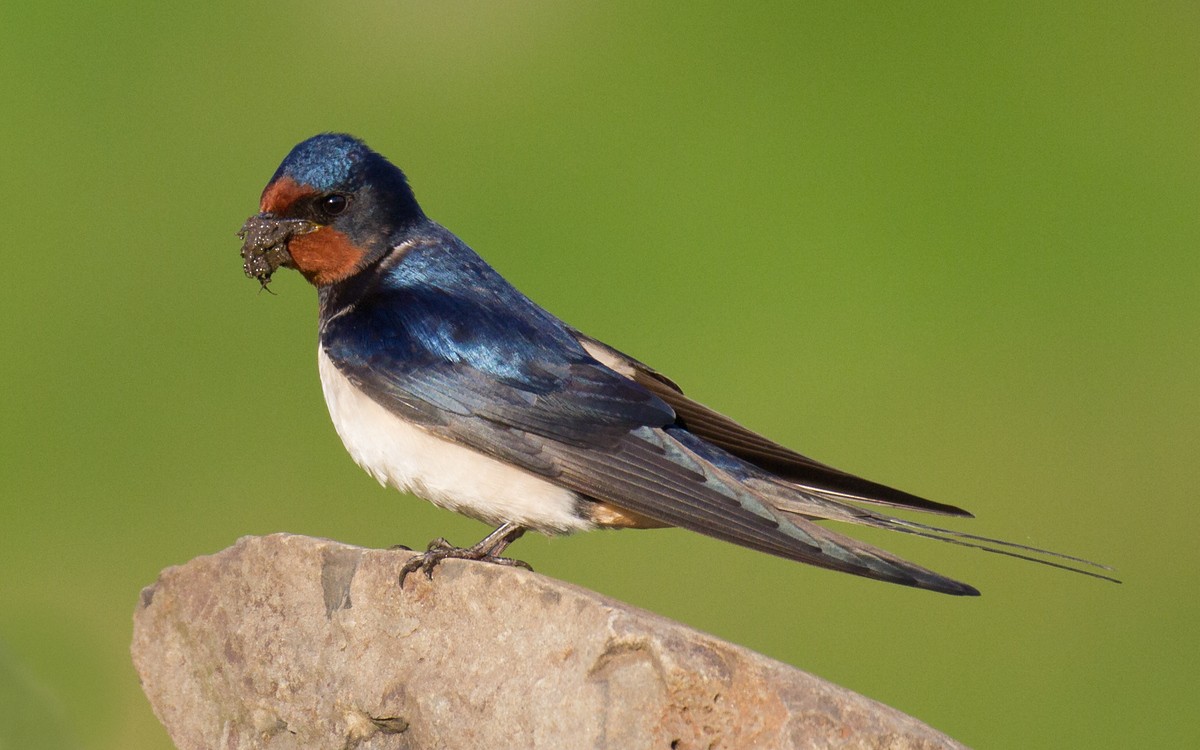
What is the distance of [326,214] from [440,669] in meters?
1.02

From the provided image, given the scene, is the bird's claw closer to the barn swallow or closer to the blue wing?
the barn swallow

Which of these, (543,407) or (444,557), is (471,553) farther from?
(543,407)

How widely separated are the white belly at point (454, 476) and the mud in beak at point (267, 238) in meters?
0.37

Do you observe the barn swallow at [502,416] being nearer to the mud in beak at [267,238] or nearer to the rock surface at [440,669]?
the mud in beak at [267,238]

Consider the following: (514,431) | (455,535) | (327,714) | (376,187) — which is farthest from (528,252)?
(327,714)

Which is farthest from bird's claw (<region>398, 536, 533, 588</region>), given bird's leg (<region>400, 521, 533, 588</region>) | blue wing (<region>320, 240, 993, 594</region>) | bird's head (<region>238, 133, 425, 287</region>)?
bird's head (<region>238, 133, 425, 287</region>)

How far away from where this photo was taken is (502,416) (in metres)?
2.72

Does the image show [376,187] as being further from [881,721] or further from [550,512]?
[881,721]

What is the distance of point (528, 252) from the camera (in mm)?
5637

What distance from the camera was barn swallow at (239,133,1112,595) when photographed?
2607 millimetres

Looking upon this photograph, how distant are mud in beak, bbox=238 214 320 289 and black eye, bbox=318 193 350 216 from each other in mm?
34

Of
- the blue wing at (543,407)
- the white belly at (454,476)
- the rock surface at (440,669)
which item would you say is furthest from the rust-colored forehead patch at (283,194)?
the rock surface at (440,669)

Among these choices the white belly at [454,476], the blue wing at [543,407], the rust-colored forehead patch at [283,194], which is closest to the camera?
the blue wing at [543,407]

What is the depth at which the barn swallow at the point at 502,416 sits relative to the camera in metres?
2.61
